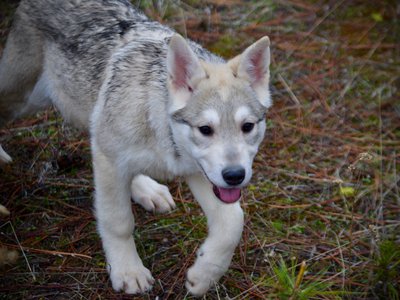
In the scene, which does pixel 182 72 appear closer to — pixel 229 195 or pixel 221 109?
pixel 221 109

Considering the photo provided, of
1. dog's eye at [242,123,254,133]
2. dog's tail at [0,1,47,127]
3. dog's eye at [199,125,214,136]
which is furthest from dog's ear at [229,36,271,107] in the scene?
dog's tail at [0,1,47,127]

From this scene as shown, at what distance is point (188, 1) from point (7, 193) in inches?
132

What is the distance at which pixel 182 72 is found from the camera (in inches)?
134

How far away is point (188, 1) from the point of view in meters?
6.90

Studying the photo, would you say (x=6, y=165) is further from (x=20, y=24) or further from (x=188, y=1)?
(x=188, y=1)

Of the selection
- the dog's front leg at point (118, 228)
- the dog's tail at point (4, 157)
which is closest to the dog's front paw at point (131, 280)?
the dog's front leg at point (118, 228)

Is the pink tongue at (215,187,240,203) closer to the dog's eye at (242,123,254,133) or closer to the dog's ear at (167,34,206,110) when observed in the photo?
the dog's eye at (242,123,254,133)

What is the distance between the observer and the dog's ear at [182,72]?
10.9 feet

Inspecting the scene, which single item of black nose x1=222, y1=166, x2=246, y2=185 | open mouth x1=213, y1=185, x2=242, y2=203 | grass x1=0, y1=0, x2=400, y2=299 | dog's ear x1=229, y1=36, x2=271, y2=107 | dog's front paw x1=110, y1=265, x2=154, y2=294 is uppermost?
dog's ear x1=229, y1=36, x2=271, y2=107

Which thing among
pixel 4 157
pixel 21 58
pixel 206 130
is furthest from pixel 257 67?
pixel 4 157

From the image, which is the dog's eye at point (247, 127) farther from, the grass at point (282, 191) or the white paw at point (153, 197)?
the white paw at point (153, 197)

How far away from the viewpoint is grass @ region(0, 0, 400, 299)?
3689 mm

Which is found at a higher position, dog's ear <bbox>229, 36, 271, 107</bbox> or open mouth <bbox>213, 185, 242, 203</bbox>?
dog's ear <bbox>229, 36, 271, 107</bbox>

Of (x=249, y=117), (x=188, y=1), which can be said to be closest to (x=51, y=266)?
(x=249, y=117)
